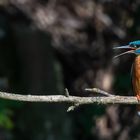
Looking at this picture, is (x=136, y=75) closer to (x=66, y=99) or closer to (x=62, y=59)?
(x=66, y=99)

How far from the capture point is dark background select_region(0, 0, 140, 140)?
9.79m

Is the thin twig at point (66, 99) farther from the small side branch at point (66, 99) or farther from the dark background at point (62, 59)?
the dark background at point (62, 59)

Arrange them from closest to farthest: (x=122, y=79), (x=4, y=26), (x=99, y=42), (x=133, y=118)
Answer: (x=122, y=79)
(x=133, y=118)
(x=99, y=42)
(x=4, y=26)

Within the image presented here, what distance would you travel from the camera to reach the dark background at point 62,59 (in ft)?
32.1

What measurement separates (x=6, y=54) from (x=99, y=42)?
186 centimetres

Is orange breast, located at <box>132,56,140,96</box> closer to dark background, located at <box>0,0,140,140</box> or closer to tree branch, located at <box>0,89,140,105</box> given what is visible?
tree branch, located at <box>0,89,140,105</box>

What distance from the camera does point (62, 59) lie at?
10.6m

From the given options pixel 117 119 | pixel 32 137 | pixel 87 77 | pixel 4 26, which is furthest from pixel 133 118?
pixel 4 26

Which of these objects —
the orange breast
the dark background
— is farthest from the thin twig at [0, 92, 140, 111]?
the dark background

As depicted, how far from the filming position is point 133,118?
9312 millimetres

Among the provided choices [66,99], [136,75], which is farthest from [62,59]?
[66,99]

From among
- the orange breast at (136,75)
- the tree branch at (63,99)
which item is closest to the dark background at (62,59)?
the orange breast at (136,75)

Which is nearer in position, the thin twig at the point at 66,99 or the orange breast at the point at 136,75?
the thin twig at the point at 66,99

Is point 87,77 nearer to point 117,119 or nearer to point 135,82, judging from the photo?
point 117,119
